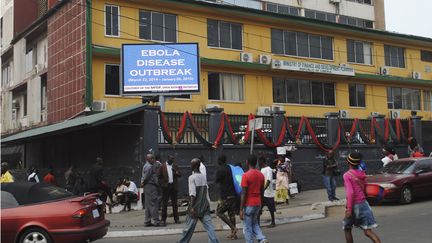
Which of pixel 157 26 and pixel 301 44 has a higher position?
pixel 301 44

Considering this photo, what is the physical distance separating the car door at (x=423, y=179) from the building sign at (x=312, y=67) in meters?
12.9

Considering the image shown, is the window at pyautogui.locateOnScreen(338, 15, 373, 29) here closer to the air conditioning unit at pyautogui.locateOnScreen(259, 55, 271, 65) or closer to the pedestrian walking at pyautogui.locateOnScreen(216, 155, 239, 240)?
the air conditioning unit at pyautogui.locateOnScreen(259, 55, 271, 65)

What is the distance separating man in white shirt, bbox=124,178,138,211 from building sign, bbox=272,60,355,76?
1443 cm

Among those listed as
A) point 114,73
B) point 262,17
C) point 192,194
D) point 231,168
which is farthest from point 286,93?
point 192,194

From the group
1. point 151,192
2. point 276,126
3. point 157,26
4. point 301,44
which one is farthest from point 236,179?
point 301,44

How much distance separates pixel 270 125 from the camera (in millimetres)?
21750

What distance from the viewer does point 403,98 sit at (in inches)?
1439

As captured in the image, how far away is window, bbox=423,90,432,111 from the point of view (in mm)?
37969

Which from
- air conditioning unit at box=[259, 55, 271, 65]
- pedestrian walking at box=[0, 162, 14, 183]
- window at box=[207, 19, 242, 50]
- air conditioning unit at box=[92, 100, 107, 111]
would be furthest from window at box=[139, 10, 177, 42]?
pedestrian walking at box=[0, 162, 14, 183]

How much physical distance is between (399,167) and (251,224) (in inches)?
392

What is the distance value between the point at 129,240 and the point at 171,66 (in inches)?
415

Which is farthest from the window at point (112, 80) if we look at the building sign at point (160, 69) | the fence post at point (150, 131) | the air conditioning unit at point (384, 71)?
the air conditioning unit at point (384, 71)

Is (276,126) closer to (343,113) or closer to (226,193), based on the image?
(226,193)

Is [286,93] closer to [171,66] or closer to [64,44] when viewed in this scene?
[171,66]
